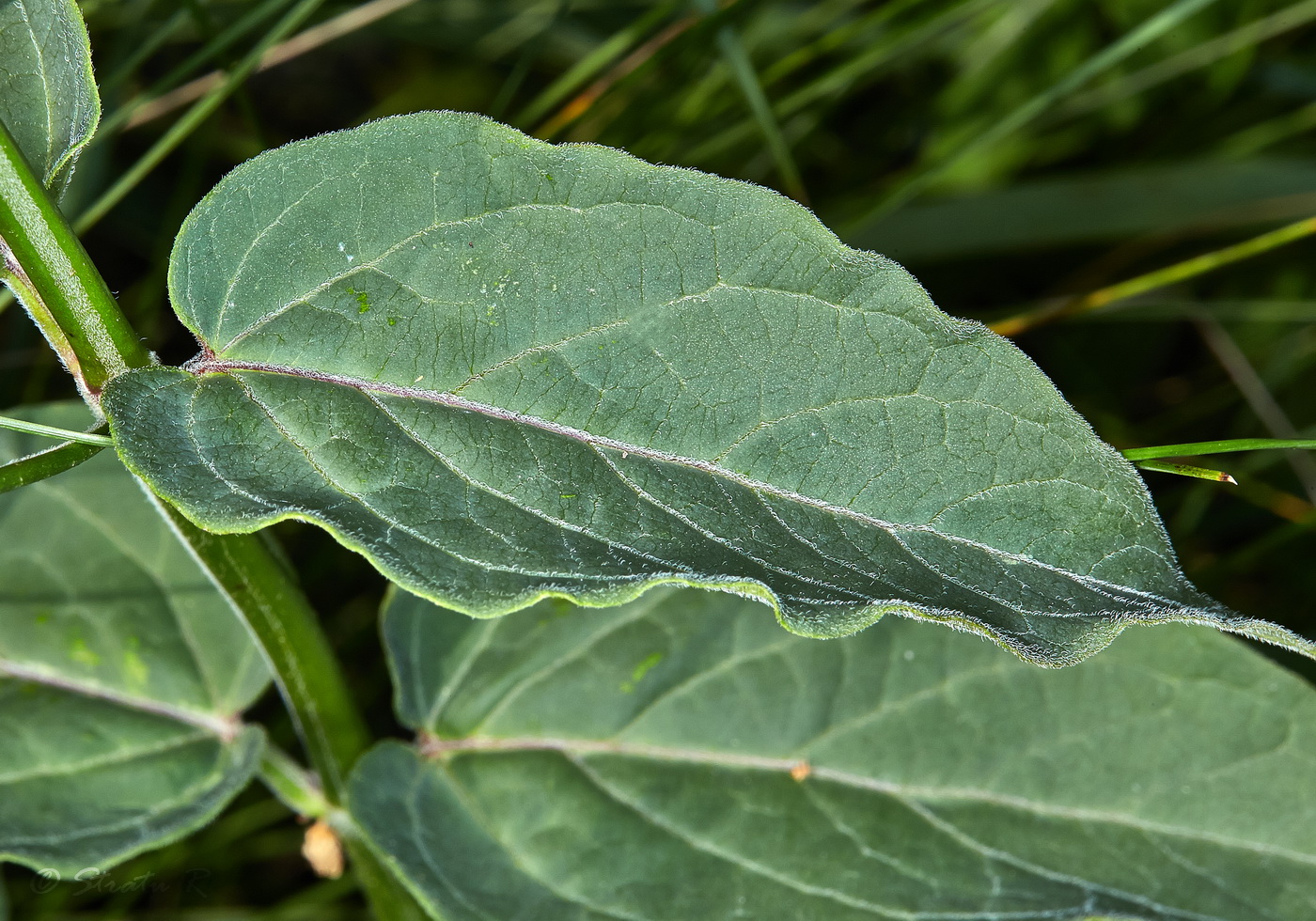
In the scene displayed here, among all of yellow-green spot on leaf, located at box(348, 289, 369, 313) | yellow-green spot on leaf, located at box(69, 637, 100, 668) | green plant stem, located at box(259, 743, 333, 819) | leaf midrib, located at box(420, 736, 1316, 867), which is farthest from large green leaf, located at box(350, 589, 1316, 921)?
yellow-green spot on leaf, located at box(348, 289, 369, 313)

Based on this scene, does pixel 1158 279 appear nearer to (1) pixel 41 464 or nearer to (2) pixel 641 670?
(2) pixel 641 670

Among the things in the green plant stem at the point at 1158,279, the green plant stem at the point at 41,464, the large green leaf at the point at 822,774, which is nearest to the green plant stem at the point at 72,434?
the green plant stem at the point at 41,464

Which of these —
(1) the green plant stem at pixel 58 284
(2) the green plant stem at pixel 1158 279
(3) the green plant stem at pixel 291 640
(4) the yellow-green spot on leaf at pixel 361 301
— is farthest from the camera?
(2) the green plant stem at pixel 1158 279

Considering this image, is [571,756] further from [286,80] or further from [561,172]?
[286,80]

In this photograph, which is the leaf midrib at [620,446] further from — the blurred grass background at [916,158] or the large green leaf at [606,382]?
the blurred grass background at [916,158]

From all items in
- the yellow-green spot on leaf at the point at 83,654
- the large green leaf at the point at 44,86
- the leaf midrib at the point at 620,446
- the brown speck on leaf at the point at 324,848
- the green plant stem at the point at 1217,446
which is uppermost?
the large green leaf at the point at 44,86

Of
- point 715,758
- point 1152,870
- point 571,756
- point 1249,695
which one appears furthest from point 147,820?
point 1249,695

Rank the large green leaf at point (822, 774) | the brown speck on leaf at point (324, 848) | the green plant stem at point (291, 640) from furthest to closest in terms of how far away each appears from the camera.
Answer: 1. the brown speck on leaf at point (324, 848)
2. the large green leaf at point (822, 774)
3. the green plant stem at point (291, 640)

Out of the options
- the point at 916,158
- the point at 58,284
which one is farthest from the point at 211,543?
the point at 916,158

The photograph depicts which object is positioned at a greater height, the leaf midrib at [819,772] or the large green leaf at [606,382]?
the large green leaf at [606,382]
